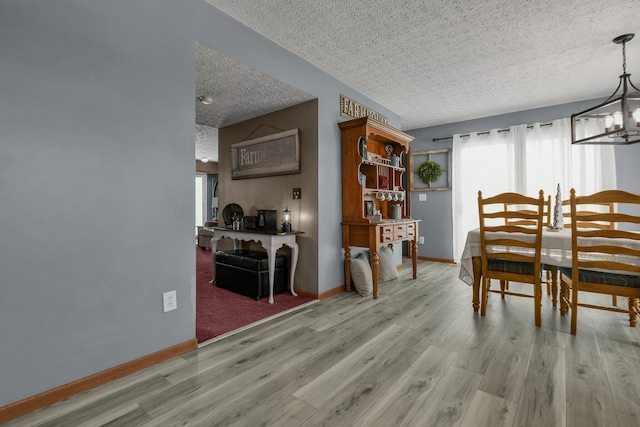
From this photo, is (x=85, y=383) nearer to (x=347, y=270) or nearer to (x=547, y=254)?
(x=347, y=270)

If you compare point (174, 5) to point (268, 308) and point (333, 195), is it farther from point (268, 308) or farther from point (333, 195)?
point (268, 308)

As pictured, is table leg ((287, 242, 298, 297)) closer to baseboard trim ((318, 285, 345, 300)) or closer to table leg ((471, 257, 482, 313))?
baseboard trim ((318, 285, 345, 300))

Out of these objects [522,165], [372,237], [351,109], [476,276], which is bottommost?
[476,276]

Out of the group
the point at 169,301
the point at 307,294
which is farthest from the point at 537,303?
the point at 169,301

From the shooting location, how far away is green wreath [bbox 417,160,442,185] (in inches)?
209

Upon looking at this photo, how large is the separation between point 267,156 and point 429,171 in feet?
10.4

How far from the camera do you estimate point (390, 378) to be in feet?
5.58

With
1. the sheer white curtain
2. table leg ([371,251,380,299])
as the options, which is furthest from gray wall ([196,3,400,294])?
the sheer white curtain

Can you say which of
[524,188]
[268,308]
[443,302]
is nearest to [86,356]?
[268,308]

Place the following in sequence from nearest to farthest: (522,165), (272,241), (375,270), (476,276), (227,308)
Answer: (476,276) < (227,308) < (272,241) < (375,270) < (522,165)

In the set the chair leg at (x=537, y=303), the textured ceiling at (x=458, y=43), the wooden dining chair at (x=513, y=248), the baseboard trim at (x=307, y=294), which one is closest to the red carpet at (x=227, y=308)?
the baseboard trim at (x=307, y=294)

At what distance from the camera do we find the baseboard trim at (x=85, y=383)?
4.58ft

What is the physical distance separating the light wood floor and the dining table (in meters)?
0.37

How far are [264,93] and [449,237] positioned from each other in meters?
4.01
